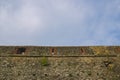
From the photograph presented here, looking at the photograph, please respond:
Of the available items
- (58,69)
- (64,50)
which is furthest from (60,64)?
(64,50)

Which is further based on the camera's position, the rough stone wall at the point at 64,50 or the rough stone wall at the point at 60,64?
the rough stone wall at the point at 64,50

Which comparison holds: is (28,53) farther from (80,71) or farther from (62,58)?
(80,71)

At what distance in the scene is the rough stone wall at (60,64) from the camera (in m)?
20.4

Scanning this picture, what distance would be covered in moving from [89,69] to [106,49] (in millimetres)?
2655

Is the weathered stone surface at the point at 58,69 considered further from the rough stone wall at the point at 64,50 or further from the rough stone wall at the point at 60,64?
the rough stone wall at the point at 64,50

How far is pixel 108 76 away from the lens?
2058 centimetres

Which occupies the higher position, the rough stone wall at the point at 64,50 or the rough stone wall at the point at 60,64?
the rough stone wall at the point at 64,50

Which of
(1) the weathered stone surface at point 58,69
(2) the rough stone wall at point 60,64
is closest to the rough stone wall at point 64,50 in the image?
(2) the rough stone wall at point 60,64

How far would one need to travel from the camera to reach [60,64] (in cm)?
2139

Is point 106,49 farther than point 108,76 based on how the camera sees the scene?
Yes

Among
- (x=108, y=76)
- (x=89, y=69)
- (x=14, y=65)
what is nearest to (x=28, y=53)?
(x=14, y=65)

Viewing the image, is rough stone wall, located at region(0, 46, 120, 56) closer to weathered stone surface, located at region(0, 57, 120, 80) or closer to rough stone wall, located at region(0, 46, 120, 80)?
rough stone wall, located at region(0, 46, 120, 80)

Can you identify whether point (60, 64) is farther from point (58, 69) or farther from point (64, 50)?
point (64, 50)

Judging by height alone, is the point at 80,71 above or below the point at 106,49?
below
